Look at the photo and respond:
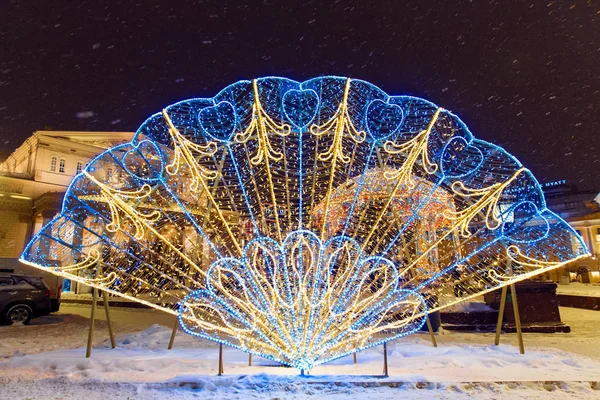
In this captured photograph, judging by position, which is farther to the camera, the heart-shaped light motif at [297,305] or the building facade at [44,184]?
the building facade at [44,184]

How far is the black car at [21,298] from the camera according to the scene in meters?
12.4

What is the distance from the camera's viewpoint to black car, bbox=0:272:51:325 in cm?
1236

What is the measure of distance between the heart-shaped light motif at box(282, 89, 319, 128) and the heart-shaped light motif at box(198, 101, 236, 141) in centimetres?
81

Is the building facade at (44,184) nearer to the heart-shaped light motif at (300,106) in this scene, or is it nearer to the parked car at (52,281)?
the parked car at (52,281)

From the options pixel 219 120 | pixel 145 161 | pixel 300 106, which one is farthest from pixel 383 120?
pixel 145 161

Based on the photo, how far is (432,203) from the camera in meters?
7.89

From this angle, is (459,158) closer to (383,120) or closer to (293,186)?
(383,120)

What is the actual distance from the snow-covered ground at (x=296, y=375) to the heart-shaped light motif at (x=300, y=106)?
11.2ft

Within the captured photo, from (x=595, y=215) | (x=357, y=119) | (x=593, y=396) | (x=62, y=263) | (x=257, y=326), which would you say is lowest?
(x=593, y=396)

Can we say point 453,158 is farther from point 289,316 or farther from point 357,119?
point 289,316

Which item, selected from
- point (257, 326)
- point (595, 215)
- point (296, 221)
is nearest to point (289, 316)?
point (257, 326)

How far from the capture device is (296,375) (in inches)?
209

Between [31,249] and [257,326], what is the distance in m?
3.31

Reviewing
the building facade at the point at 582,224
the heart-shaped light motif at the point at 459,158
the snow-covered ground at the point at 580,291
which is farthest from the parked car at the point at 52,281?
the building facade at the point at 582,224
